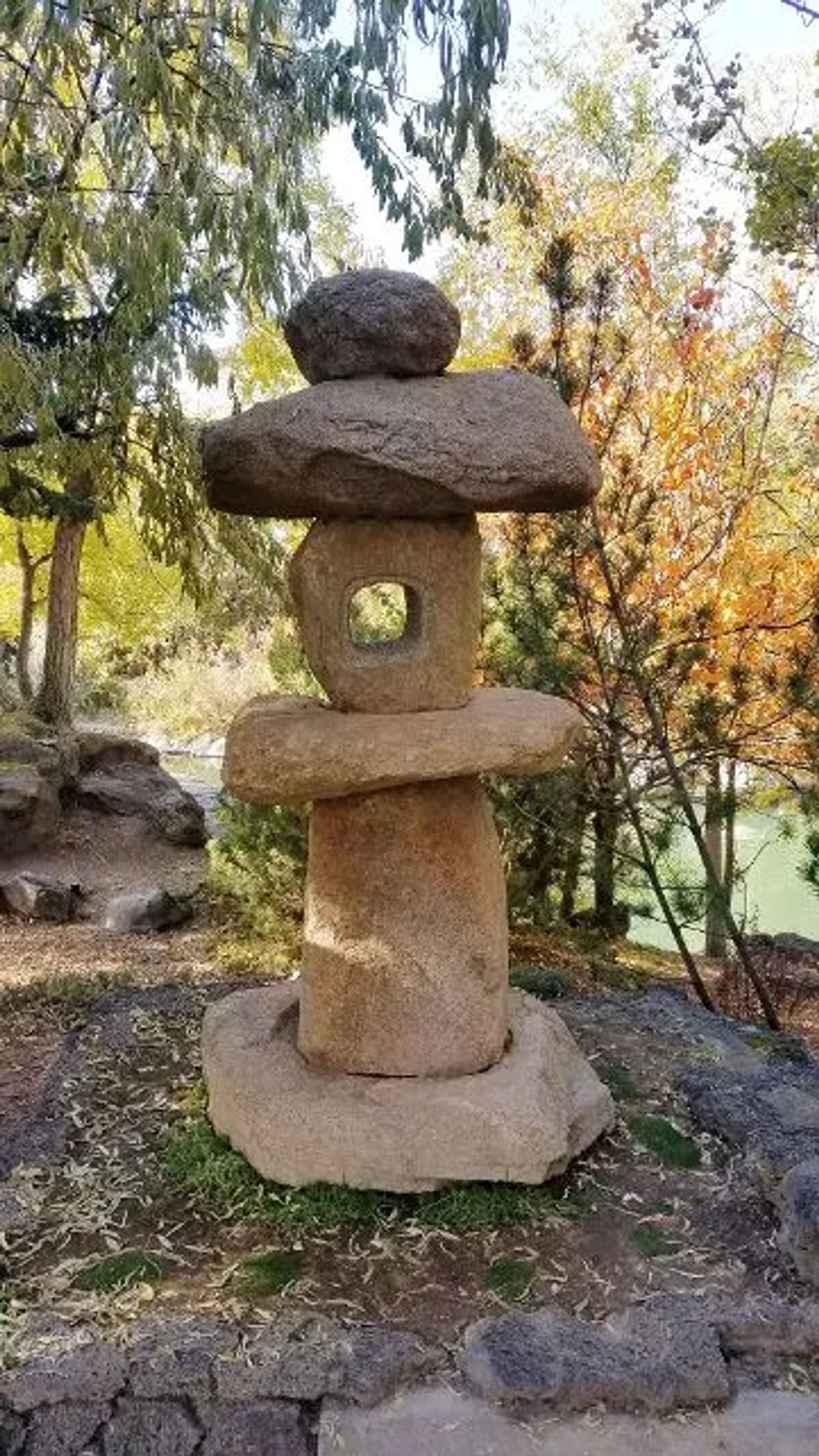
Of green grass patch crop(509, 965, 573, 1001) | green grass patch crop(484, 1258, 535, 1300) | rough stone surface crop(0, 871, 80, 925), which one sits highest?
rough stone surface crop(0, 871, 80, 925)

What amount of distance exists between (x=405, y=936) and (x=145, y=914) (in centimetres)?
492

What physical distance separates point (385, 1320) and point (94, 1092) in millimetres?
1943

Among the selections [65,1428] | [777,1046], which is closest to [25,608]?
[777,1046]

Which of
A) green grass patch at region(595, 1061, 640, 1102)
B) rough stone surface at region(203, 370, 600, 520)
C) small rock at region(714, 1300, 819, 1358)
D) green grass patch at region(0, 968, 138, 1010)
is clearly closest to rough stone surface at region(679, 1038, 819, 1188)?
green grass patch at region(595, 1061, 640, 1102)

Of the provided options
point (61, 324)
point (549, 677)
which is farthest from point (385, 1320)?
point (61, 324)

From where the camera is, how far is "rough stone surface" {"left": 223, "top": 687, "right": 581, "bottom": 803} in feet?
11.6

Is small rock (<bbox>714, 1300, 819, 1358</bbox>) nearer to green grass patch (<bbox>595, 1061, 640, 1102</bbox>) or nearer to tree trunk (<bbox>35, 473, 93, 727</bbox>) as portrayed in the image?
green grass patch (<bbox>595, 1061, 640, 1102</bbox>)

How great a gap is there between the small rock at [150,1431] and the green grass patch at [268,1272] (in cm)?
45

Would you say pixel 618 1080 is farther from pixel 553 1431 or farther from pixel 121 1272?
pixel 121 1272

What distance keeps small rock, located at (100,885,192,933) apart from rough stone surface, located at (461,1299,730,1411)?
18.8 feet

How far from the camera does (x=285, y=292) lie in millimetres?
4734

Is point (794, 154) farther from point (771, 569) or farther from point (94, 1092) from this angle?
point (94, 1092)

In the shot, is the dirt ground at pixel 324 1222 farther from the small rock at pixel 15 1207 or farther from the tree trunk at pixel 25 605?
the tree trunk at pixel 25 605

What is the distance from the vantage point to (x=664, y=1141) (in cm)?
403
